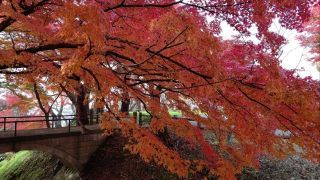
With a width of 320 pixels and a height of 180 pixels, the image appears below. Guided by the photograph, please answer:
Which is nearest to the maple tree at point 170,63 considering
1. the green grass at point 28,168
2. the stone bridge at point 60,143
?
the stone bridge at point 60,143

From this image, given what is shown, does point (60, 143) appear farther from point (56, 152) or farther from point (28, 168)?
point (28, 168)

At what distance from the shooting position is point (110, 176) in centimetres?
1444

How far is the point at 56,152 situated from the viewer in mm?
14102

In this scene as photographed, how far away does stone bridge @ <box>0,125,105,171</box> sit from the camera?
494 inches

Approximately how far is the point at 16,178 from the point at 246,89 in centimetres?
1699

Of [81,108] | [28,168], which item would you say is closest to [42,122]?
[28,168]

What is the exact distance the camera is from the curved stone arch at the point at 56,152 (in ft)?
42.0

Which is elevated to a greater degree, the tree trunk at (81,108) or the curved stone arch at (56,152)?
the tree trunk at (81,108)

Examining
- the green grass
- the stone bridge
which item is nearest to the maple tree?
the stone bridge

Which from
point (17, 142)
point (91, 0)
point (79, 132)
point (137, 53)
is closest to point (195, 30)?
point (137, 53)

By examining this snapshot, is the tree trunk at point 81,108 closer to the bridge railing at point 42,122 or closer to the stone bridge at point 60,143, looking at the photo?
the bridge railing at point 42,122

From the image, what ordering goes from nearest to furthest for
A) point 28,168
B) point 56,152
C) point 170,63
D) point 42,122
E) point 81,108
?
1. point 170,63
2. point 56,152
3. point 81,108
4. point 28,168
5. point 42,122

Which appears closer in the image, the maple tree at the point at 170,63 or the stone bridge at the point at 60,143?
the maple tree at the point at 170,63

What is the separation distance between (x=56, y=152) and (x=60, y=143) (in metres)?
0.47
